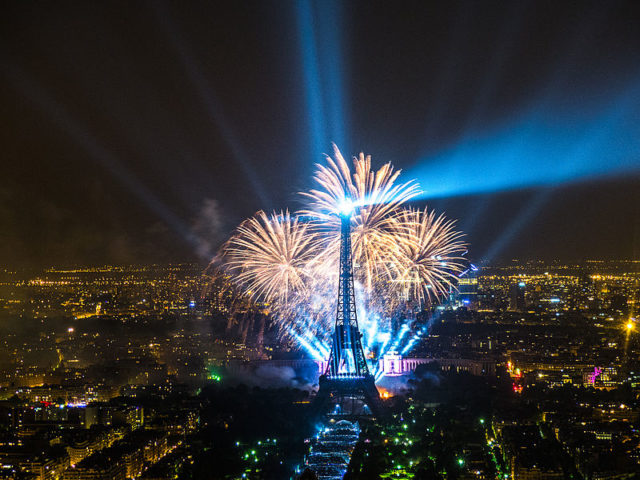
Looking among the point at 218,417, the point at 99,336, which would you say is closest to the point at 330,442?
the point at 218,417

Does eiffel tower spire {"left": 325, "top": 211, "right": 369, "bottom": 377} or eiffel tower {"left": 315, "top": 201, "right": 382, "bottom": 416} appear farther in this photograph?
eiffel tower {"left": 315, "top": 201, "right": 382, "bottom": 416}

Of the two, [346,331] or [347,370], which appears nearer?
[346,331]

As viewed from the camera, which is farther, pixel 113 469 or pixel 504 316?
pixel 504 316

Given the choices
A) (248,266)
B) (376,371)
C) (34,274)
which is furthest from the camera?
(34,274)

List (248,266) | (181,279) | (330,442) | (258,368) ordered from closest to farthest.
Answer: (330,442), (248,266), (258,368), (181,279)

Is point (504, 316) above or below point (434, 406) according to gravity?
above

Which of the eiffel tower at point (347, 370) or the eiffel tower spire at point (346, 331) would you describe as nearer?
the eiffel tower spire at point (346, 331)

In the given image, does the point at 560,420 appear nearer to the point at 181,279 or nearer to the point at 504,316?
the point at 504,316

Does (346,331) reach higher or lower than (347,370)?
higher
